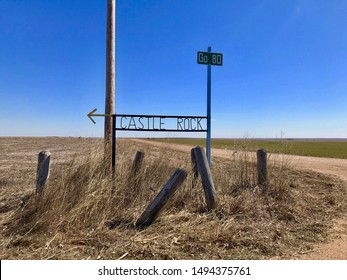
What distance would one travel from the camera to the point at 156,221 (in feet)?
15.4

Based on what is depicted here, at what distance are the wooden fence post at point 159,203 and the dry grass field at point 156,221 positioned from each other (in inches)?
5.8

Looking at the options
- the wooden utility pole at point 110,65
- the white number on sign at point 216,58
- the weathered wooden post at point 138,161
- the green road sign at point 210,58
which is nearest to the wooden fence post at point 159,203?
the weathered wooden post at point 138,161

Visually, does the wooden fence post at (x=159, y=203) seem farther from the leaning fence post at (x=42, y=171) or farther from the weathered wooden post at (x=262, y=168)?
the weathered wooden post at (x=262, y=168)

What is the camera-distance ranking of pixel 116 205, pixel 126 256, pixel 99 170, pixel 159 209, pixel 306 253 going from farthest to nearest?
pixel 99 170
pixel 116 205
pixel 159 209
pixel 306 253
pixel 126 256

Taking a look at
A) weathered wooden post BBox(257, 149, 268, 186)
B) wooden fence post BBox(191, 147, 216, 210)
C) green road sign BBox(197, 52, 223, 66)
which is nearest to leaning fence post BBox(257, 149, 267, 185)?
weathered wooden post BBox(257, 149, 268, 186)

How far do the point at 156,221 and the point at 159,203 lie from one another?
32 cm

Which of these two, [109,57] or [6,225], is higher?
[109,57]

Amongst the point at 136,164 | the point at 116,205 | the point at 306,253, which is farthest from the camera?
the point at 136,164

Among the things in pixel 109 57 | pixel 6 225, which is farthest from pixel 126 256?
pixel 109 57

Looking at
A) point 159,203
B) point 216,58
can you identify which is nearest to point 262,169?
point 216,58

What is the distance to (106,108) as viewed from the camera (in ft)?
22.5

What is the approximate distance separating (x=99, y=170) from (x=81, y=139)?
4.47 feet

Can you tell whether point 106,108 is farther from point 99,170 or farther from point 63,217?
point 63,217

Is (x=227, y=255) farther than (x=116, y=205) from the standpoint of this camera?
No
